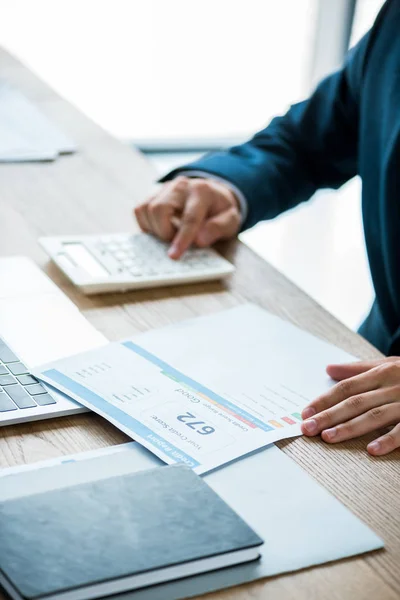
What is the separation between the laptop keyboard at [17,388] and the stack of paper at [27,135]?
672 millimetres

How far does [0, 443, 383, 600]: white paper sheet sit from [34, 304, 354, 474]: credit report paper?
2 cm

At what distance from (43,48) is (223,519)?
3.22 metres

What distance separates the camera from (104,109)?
3836 millimetres

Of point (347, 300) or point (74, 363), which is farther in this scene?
point (347, 300)

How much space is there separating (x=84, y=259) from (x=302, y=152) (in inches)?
19.7

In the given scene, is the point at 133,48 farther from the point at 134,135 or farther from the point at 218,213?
the point at 218,213

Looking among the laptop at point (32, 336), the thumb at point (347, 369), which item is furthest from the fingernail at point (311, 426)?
the laptop at point (32, 336)

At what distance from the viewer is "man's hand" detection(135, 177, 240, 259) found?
1.26 m

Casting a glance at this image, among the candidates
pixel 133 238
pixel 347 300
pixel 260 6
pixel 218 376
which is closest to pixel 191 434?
pixel 218 376

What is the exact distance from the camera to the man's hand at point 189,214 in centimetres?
126

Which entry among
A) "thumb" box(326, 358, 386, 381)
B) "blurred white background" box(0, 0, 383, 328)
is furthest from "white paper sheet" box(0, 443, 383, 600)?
"blurred white background" box(0, 0, 383, 328)

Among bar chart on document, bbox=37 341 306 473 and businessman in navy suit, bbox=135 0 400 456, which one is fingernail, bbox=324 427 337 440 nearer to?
bar chart on document, bbox=37 341 306 473

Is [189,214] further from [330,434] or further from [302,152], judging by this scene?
[330,434]

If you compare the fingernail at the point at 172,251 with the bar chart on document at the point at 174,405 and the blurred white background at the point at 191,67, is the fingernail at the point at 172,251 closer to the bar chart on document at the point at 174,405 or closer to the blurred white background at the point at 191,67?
the bar chart on document at the point at 174,405
